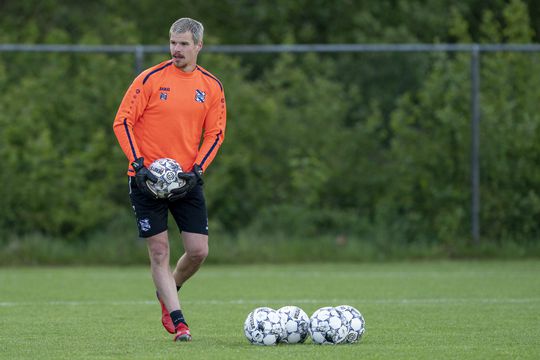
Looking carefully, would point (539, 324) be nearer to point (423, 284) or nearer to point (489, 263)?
point (423, 284)

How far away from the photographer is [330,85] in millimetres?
16688

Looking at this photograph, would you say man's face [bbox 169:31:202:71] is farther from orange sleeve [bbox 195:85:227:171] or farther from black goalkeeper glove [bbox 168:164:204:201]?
black goalkeeper glove [bbox 168:164:204:201]

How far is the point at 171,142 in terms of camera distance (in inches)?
312

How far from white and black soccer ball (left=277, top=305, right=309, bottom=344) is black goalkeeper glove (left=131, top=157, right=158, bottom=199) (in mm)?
1279

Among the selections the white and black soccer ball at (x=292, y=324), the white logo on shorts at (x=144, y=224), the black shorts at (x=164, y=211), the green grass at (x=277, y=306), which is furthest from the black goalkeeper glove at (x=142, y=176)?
the white and black soccer ball at (x=292, y=324)

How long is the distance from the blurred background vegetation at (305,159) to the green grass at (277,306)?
58 cm

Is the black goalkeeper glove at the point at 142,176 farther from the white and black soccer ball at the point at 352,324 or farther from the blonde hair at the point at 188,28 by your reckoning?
the white and black soccer ball at the point at 352,324

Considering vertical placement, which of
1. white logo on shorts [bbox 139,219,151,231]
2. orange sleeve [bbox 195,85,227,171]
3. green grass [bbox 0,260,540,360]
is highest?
orange sleeve [bbox 195,85,227,171]

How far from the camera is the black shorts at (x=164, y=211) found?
311 inches

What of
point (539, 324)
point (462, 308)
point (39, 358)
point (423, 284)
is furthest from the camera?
point (423, 284)

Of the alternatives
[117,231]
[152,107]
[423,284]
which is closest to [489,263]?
[423,284]

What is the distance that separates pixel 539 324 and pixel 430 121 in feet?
26.5

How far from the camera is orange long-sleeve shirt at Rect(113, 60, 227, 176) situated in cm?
784

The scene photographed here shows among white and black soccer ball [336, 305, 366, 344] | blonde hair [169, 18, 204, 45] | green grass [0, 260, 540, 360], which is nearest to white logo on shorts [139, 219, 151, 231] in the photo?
green grass [0, 260, 540, 360]
